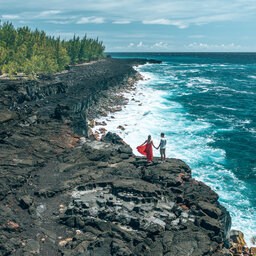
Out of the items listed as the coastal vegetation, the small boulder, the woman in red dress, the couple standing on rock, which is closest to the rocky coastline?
the small boulder

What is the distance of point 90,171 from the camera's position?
720 inches

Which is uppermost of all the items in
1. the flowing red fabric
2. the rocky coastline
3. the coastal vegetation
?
the coastal vegetation

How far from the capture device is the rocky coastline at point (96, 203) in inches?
458

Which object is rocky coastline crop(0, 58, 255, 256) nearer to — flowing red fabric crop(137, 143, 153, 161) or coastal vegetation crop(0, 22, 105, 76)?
flowing red fabric crop(137, 143, 153, 161)

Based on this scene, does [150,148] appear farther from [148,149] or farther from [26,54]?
[26,54]

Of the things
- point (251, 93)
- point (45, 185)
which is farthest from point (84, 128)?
point (251, 93)

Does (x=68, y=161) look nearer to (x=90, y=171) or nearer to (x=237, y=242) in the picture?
(x=90, y=171)

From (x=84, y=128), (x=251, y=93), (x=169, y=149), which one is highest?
(x=251, y=93)

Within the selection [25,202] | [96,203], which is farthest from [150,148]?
[25,202]

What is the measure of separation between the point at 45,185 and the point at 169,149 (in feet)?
61.1

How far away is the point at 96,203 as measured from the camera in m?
14.2

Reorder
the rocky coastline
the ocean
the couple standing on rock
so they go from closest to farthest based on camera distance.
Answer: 1. the rocky coastline
2. the couple standing on rock
3. the ocean

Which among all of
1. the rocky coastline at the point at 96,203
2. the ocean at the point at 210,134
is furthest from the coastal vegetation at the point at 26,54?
the rocky coastline at the point at 96,203

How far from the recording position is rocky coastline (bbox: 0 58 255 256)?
38.2ft
